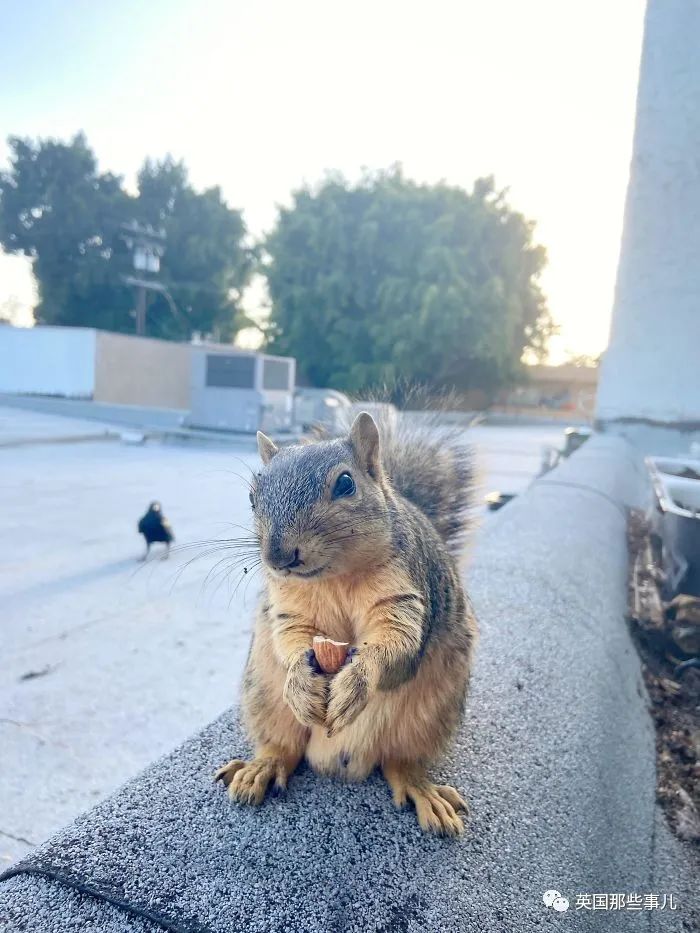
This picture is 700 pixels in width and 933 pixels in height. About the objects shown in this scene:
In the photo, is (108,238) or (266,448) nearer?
(266,448)

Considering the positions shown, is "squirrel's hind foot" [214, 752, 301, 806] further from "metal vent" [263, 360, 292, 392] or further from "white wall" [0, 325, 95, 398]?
"white wall" [0, 325, 95, 398]

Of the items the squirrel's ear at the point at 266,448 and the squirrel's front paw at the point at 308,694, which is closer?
the squirrel's front paw at the point at 308,694

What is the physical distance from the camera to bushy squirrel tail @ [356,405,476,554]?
118 centimetres

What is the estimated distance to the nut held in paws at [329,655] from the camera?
0.71 metres

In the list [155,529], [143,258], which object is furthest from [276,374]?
[143,258]

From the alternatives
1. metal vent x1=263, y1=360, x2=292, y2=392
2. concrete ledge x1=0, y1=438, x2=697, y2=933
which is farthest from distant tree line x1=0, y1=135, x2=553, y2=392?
concrete ledge x1=0, y1=438, x2=697, y2=933

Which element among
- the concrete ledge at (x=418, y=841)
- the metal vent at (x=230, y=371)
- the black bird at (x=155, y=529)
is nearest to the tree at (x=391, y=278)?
the metal vent at (x=230, y=371)

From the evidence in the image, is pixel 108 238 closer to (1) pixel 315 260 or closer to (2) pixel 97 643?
(1) pixel 315 260

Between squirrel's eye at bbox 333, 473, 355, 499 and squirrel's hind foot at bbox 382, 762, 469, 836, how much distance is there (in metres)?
0.36

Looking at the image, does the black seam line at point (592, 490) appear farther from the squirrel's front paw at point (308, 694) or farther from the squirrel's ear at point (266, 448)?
the squirrel's front paw at point (308, 694)

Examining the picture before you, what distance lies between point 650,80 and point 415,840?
5.86 metres

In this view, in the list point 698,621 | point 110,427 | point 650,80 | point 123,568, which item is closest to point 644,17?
point 650,80

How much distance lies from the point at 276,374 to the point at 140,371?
4880mm

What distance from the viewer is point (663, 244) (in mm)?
4797
